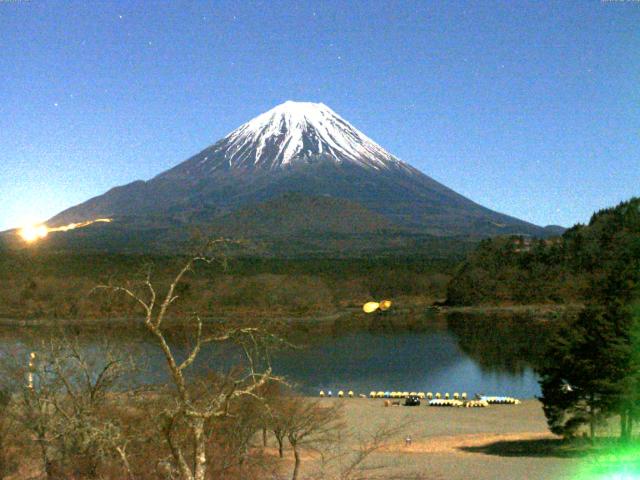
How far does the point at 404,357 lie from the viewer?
143ft

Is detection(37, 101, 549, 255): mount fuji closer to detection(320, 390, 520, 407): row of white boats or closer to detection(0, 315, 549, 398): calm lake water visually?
detection(0, 315, 549, 398): calm lake water

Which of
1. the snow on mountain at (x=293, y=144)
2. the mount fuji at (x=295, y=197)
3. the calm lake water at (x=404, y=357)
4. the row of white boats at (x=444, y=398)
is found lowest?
the calm lake water at (x=404, y=357)

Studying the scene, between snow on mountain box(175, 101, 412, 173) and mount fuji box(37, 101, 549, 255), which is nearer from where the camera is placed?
mount fuji box(37, 101, 549, 255)

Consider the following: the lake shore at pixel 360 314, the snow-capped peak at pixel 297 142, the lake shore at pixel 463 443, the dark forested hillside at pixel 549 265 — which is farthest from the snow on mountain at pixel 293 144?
→ the lake shore at pixel 463 443

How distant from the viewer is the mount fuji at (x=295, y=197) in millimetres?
140250

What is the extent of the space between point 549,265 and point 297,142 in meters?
113

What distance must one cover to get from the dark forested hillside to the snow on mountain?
10117cm

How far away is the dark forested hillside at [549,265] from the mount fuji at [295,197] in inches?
1870

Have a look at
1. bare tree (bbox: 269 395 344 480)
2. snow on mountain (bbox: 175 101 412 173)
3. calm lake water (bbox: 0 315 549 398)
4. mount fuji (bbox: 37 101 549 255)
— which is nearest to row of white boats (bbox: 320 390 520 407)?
calm lake water (bbox: 0 315 549 398)

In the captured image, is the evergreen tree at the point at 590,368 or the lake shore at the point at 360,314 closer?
the evergreen tree at the point at 590,368

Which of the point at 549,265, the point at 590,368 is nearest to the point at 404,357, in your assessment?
the point at 590,368

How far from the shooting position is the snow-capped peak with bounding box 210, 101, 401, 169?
614ft

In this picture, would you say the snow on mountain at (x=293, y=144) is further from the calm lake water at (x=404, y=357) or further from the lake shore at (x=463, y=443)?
the lake shore at (x=463, y=443)

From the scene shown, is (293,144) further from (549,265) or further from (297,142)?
(549,265)
